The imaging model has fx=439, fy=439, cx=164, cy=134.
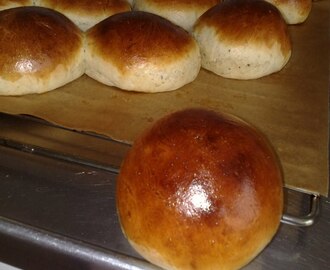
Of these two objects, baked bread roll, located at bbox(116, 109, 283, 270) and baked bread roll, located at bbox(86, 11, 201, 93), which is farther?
baked bread roll, located at bbox(86, 11, 201, 93)

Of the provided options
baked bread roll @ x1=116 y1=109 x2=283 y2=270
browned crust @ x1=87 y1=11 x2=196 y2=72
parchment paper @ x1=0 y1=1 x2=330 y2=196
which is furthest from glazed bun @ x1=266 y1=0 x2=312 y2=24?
baked bread roll @ x1=116 y1=109 x2=283 y2=270

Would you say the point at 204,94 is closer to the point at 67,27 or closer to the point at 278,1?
the point at 67,27

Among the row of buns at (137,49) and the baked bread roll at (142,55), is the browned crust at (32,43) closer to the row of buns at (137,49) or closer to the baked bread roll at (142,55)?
the row of buns at (137,49)

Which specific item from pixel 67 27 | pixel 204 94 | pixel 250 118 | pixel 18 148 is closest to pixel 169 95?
pixel 204 94

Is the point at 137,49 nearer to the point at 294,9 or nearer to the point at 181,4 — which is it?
the point at 181,4

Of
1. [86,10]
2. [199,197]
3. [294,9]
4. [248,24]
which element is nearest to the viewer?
[199,197]

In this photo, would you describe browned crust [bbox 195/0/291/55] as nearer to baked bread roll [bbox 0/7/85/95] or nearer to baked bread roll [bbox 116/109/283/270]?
baked bread roll [bbox 0/7/85/95]

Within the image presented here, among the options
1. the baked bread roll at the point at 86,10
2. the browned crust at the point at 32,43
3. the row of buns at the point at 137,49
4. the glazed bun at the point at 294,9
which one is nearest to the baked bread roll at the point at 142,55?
the row of buns at the point at 137,49

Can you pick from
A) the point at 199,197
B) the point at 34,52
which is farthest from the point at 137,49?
the point at 199,197
